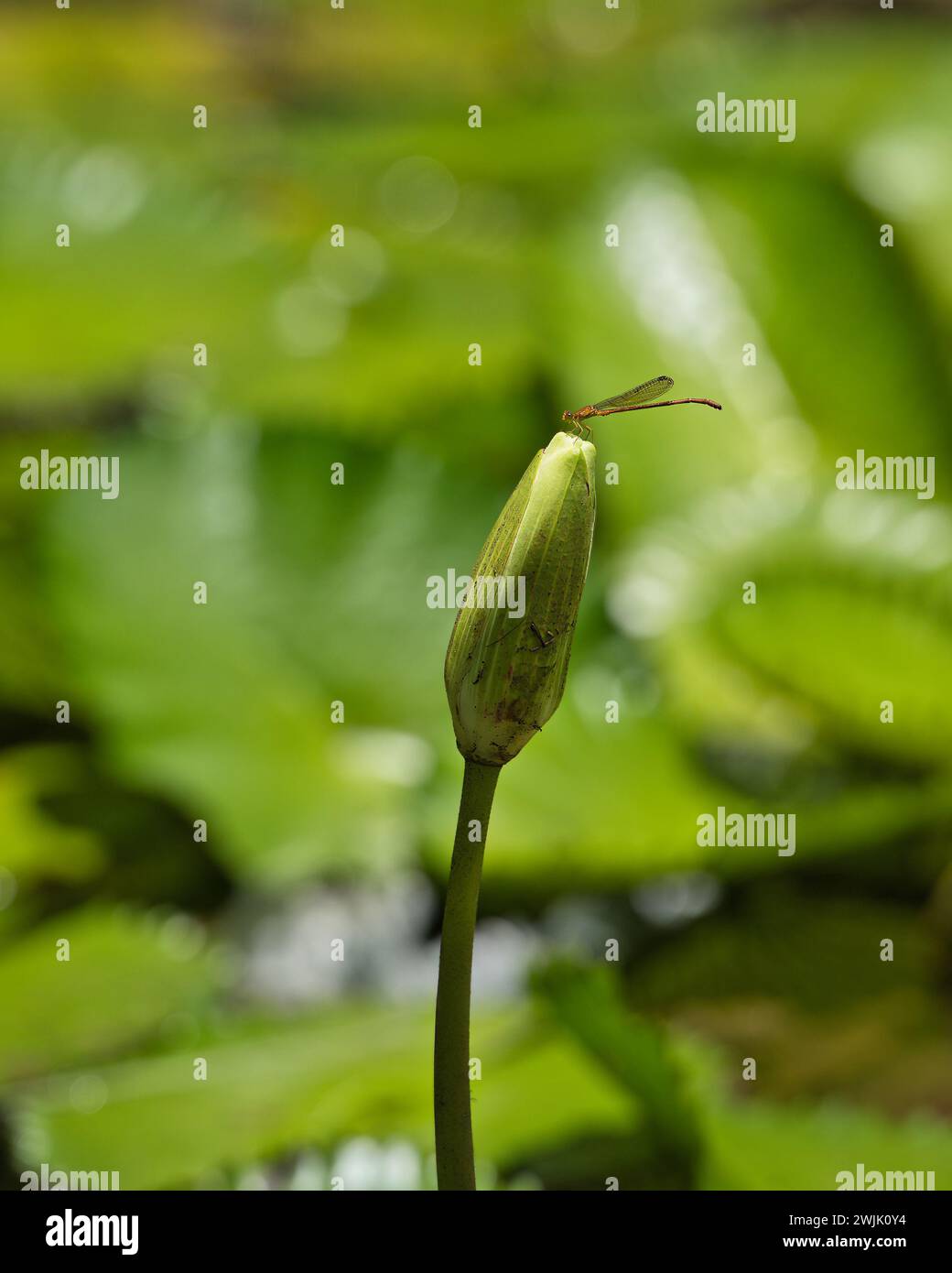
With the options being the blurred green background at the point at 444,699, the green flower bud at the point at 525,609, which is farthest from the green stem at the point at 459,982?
the blurred green background at the point at 444,699

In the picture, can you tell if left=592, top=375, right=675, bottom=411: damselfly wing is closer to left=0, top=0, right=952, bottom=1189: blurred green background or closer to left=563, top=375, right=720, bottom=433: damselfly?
left=563, top=375, right=720, bottom=433: damselfly

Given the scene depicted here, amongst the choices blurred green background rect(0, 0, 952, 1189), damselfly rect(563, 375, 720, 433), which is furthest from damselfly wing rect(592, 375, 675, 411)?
blurred green background rect(0, 0, 952, 1189)

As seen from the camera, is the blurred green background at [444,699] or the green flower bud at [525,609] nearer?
the green flower bud at [525,609]

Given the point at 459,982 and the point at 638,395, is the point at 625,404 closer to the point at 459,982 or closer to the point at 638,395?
the point at 638,395

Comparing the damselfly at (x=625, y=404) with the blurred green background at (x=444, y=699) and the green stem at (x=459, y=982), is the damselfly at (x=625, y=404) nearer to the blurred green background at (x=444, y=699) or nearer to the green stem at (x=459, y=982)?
the green stem at (x=459, y=982)

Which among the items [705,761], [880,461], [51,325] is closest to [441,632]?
[705,761]

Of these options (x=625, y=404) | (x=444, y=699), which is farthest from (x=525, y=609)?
(x=444, y=699)

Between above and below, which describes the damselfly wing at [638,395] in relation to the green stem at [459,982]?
above
